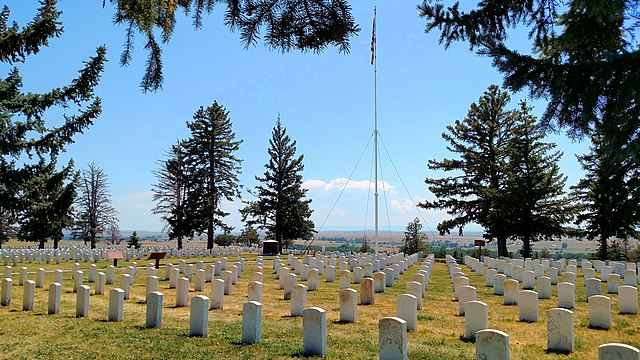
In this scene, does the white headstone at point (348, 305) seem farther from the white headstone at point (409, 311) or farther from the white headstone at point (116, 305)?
the white headstone at point (116, 305)

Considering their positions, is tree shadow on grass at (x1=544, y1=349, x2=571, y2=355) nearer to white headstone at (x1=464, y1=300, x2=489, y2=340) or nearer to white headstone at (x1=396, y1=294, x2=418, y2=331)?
white headstone at (x1=464, y1=300, x2=489, y2=340)

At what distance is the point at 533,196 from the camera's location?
31.1 metres

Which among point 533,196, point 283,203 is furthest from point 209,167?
point 533,196

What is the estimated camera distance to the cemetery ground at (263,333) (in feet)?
22.8

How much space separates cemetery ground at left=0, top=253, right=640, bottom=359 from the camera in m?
6.96

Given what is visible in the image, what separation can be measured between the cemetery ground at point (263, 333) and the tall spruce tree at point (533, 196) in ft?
62.2

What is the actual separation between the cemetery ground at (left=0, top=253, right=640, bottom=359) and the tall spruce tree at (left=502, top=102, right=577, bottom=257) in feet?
62.2

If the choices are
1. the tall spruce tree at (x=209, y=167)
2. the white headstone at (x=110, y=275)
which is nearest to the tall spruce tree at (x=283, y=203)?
the tall spruce tree at (x=209, y=167)

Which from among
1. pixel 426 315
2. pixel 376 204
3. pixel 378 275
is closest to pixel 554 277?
pixel 378 275

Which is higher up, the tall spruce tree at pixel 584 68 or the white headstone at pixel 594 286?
the tall spruce tree at pixel 584 68

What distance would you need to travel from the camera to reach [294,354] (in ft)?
22.4

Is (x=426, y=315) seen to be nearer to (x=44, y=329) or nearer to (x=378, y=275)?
(x=378, y=275)

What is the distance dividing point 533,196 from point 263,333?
27.9 meters

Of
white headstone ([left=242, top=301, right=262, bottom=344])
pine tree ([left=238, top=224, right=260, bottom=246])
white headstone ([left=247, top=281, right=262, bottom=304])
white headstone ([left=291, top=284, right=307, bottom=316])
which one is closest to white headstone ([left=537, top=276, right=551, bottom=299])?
white headstone ([left=291, top=284, right=307, bottom=316])
